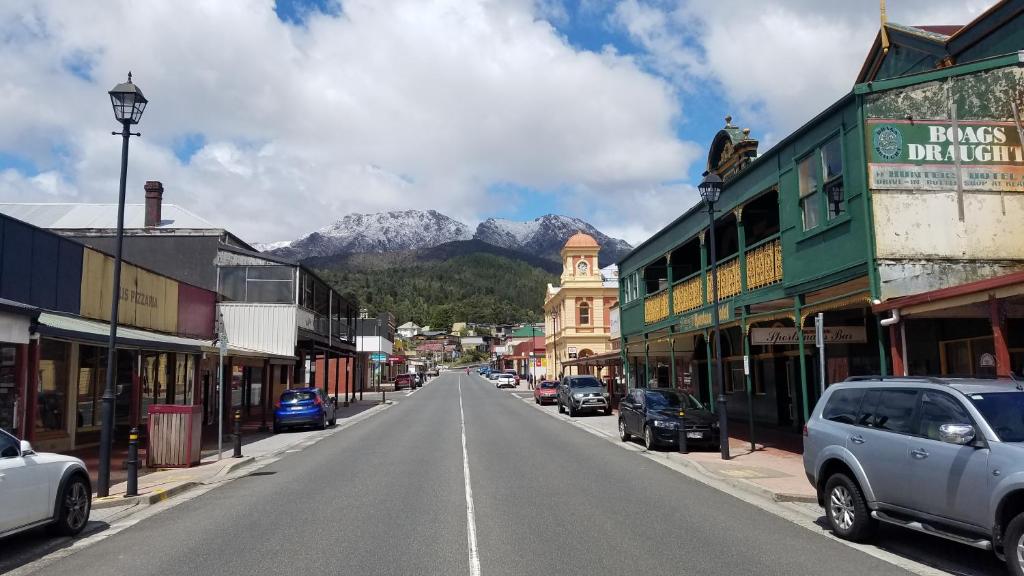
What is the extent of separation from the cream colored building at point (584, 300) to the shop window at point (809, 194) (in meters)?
46.8

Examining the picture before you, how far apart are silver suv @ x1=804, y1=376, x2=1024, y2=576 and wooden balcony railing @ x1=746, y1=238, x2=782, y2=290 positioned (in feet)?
27.9

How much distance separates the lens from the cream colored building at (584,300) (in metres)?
62.9

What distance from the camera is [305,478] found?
13.8 m

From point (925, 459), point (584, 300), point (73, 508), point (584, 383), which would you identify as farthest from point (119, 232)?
point (584, 300)

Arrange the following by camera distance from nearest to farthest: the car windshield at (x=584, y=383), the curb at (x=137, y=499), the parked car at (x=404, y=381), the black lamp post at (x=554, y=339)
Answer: the curb at (x=137, y=499)
the car windshield at (x=584, y=383)
the black lamp post at (x=554, y=339)
the parked car at (x=404, y=381)

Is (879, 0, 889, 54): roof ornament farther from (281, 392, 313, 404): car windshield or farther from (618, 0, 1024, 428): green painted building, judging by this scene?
(281, 392, 313, 404): car windshield

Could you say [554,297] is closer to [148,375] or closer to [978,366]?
[148,375]

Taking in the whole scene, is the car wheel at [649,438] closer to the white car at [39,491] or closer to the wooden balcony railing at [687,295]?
the wooden balcony railing at [687,295]

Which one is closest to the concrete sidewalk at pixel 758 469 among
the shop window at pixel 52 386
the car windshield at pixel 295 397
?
the car windshield at pixel 295 397

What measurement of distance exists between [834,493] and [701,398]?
23046 millimetres

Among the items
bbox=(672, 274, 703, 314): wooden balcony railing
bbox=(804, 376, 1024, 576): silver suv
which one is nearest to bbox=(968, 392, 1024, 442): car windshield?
bbox=(804, 376, 1024, 576): silver suv

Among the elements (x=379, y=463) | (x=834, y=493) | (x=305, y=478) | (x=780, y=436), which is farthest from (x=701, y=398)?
(x=834, y=493)

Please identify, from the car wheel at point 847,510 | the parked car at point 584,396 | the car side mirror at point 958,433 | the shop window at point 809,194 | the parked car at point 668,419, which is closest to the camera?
the car side mirror at point 958,433

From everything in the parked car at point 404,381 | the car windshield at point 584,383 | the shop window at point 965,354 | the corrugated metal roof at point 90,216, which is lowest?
the parked car at point 404,381
